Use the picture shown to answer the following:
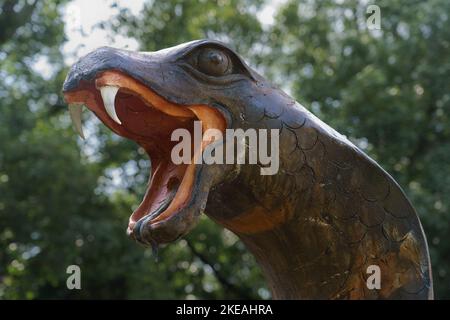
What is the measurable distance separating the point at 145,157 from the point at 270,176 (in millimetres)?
9145

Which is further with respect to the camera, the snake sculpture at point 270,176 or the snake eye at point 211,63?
the snake eye at point 211,63

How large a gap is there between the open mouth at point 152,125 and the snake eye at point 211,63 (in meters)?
0.16

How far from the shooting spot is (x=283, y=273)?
310cm

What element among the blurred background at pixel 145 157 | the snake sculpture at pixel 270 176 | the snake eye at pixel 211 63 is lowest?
the snake sculpture at pixel 270 176

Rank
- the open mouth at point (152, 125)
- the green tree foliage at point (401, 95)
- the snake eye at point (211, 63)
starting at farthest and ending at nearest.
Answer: the green tree foliage at point (401, 95) → the snake eye at point (211, 63) → the open mouth at point (152, 125)

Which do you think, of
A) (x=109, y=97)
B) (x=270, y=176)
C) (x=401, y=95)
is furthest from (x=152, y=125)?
(x=401, y=95)

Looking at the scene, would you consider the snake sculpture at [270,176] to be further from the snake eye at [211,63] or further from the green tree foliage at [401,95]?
the green tree foliage at [401,95]

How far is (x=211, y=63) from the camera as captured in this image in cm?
288

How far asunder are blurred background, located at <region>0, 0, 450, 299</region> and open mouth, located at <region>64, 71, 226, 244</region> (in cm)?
697

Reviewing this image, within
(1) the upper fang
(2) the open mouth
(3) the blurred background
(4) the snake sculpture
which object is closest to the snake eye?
(4) the snake sculpture

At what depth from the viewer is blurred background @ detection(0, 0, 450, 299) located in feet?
36.4

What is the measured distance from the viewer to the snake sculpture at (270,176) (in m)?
2.75

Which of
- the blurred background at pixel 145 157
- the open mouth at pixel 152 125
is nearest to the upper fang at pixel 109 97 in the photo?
the open mouth at pixel 152 125

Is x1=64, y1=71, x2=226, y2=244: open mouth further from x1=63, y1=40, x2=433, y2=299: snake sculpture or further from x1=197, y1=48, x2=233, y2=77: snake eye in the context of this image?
x1=197, y1=48, x2=233, y2=77: snake eye
